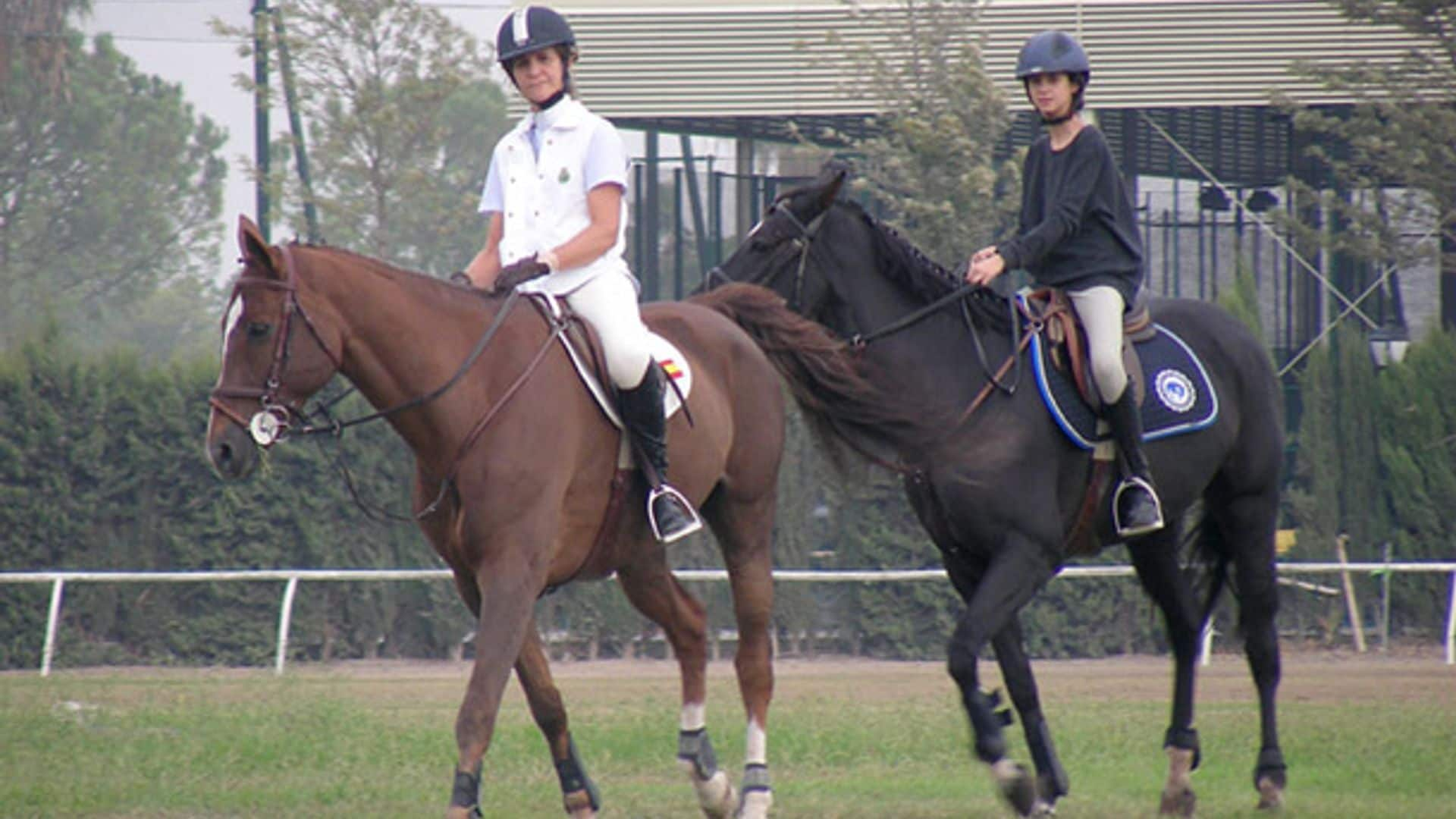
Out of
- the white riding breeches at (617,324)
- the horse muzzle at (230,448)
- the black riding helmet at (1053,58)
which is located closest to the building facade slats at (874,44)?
the black riding helmet at (1053,58)

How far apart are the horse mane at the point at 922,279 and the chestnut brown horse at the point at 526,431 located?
43 cm

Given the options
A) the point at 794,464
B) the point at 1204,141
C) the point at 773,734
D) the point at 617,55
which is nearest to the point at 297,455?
the point at 794,464

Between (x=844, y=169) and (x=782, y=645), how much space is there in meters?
11.0

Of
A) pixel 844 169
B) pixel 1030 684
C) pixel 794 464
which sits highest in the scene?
pixel 844 169

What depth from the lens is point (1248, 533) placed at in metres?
9.27

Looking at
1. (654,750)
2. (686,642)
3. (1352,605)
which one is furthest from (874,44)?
(686,642)

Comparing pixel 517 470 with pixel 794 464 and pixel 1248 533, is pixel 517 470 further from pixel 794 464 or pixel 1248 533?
pixel 794 464

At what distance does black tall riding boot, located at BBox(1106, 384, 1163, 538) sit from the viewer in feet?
26.8

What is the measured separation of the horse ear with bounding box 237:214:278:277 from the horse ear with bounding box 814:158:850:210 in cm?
255

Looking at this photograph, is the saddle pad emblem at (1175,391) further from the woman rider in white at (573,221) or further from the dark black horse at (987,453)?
the woman rider in white at (573,221)

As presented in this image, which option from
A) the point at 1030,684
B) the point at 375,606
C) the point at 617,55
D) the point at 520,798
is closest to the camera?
the point at 1030,684

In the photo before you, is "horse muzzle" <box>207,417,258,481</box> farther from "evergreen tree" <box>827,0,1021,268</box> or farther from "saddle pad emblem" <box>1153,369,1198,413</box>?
"evergreen tree" <box>827,0,1021,268</box>

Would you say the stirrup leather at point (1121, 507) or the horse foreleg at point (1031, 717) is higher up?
the stirrup leather at point (1121, 507)

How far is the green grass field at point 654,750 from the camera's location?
28.3 ft
